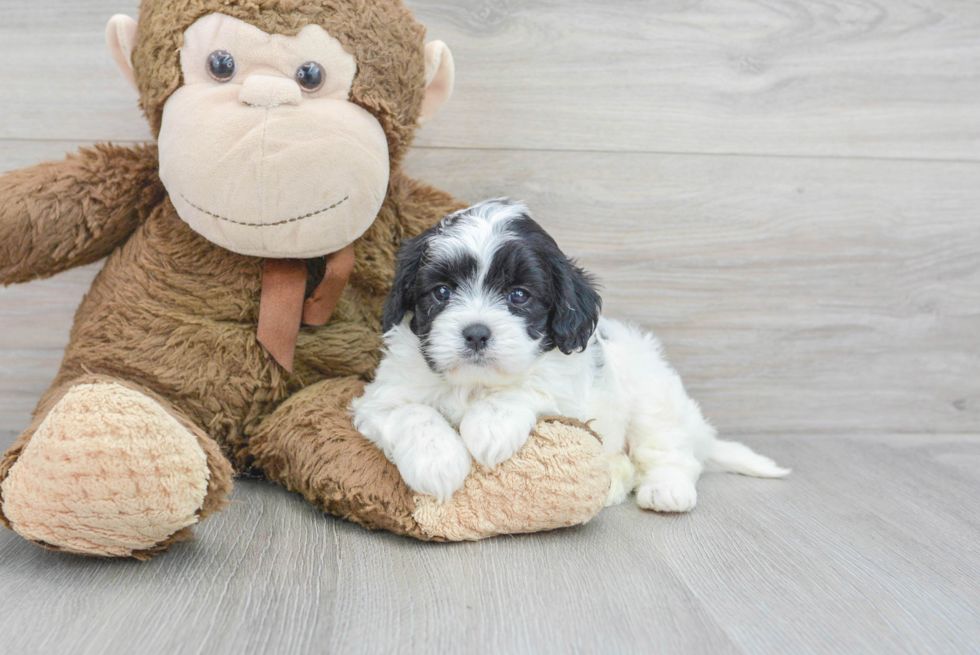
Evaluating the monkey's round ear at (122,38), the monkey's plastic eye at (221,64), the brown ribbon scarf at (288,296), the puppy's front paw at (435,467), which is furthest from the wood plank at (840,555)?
the monkey's round ear at (122,38)

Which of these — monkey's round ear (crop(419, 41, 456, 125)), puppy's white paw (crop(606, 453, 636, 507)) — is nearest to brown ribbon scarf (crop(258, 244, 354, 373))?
monkey's round ear (crop(419, 41, 456, 125))

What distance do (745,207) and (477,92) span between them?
2.69ft

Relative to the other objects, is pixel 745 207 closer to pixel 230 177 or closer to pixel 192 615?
pixel 230 177

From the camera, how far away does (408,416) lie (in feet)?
4.68

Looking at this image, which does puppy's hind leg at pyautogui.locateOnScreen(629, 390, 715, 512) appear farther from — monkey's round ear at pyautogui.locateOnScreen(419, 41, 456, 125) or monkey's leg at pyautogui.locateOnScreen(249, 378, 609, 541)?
monkey's round ear at pyautogui.locateOnScreen(419, 41, 456, 125)

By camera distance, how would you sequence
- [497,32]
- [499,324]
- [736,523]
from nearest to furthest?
[499,324] → [736,523] → [497,32]

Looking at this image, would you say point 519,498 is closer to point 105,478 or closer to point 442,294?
point 442,294

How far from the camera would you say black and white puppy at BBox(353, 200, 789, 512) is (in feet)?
4.48

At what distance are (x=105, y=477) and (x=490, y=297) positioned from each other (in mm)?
698

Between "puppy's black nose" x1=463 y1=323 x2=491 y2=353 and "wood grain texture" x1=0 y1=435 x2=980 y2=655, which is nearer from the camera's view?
"wood grain texture" x1=0 y1=435 x2=980 y2=655

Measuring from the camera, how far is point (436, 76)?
1.71 meters

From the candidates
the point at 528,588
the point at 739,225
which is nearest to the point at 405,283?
the point at 528,588

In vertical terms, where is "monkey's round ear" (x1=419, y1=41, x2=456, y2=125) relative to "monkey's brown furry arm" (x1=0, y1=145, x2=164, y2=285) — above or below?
above

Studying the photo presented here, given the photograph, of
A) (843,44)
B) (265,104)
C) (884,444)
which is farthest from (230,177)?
(884,444)
